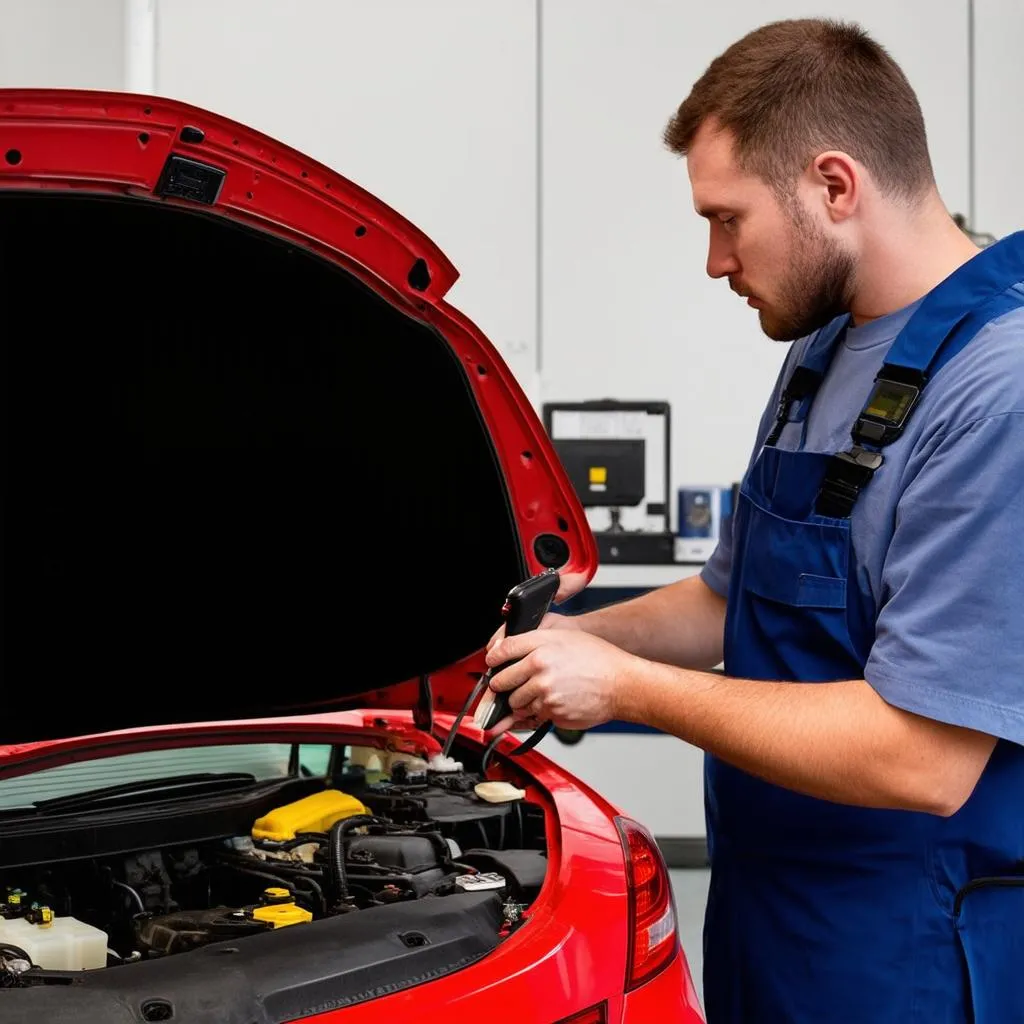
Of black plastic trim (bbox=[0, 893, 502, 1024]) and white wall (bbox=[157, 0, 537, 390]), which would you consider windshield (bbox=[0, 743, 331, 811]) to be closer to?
black plastic trim (bbox=[0, 893, 502, 1024])

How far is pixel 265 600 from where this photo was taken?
187cm

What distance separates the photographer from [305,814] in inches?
67.2

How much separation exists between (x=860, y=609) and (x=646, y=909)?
42 cm

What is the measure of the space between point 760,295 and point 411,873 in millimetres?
822

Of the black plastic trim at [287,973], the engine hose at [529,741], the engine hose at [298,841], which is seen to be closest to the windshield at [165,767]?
the engine hose at [298,841]

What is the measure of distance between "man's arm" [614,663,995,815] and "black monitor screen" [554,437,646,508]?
9.36ft

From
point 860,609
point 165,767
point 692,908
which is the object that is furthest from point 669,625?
point 692,908

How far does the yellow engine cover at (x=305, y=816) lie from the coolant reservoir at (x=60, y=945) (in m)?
0.36

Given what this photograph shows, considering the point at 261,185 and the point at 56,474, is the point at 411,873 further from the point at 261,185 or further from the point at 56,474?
the point at 261,185

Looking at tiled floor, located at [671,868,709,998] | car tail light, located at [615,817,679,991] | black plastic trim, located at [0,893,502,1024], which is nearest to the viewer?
black plastic trim, located at [0,893,502,1024]

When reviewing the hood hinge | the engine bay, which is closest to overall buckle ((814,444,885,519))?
the engine bay

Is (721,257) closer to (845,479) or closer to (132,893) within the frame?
(845,479)

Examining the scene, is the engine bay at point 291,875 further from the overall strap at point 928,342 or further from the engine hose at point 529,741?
the overall strap at point 928,342

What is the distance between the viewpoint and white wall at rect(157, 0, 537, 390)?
164 inches
